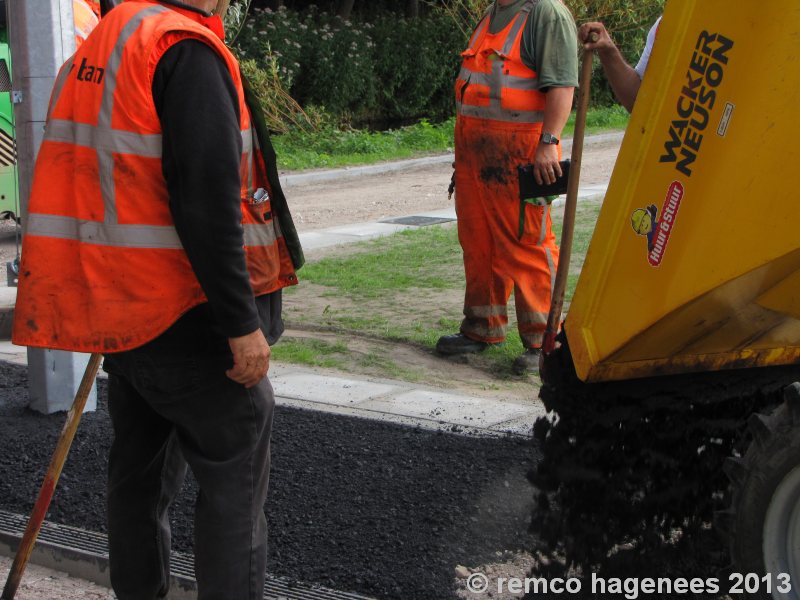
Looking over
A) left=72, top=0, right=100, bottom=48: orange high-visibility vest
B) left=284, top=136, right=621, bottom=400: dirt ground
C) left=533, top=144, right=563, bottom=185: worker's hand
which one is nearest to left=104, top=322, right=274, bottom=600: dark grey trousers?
left=72, top=0, right=100, bottom=48: orange high-visibility vest

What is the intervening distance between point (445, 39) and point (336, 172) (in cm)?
659

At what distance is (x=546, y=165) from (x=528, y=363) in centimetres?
102

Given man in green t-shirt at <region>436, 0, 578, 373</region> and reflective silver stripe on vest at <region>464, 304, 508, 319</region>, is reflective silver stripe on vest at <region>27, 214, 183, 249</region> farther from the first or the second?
reflective silver stripe on vest at <region>464, 304, 508, 319</region>

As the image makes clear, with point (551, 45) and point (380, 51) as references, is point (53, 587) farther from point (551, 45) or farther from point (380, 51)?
point (380, 51)

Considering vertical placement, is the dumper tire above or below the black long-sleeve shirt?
below

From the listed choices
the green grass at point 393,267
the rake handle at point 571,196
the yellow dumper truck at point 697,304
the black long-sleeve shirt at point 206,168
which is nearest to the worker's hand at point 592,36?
the rake handle at point 571,196

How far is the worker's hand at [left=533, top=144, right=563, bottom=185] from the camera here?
534 centimetres

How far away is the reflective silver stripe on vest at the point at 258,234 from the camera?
109 inches

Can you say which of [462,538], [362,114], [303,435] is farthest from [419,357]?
[362,114]

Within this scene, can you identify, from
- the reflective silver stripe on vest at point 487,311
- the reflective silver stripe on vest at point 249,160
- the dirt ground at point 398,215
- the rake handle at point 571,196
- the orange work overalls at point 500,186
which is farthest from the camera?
the reflective silver stripe on vest at point 487,311

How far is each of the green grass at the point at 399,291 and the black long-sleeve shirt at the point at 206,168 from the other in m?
3.32

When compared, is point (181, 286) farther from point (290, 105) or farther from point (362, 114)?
point (362, 114)

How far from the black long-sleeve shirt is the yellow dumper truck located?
3.17 feet

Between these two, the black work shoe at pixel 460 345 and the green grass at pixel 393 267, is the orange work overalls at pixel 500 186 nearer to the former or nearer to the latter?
the black work shoe at pixel 460 345
